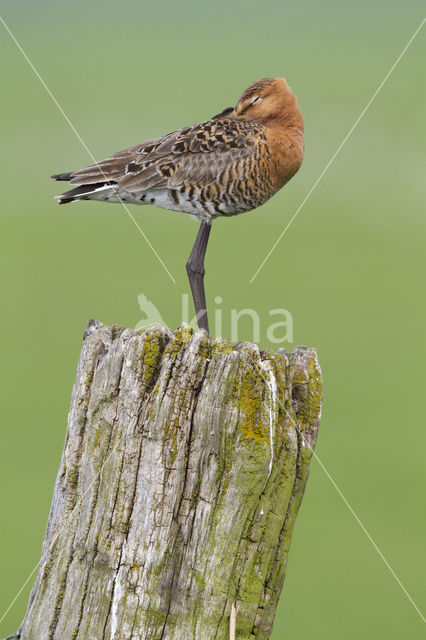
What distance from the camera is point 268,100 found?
4.46 meters

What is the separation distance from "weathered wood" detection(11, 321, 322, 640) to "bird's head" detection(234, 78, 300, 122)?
2159 mm

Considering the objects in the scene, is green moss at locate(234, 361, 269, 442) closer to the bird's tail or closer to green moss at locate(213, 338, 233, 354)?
green moss at locate(213, 338, 233, 354)

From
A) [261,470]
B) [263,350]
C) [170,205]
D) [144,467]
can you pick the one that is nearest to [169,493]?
[144,467]

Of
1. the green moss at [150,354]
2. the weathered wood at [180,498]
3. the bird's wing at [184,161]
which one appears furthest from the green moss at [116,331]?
the bird's wing at [184,161]

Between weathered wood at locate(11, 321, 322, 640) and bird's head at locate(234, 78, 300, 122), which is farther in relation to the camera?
bird's head at locate(234, 78, 300, 122)

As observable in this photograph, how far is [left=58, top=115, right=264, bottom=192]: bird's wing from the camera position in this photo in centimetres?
441

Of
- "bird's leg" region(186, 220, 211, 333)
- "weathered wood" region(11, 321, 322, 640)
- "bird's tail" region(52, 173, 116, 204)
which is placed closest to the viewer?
"weathered wood" region(11, 321, 322, 640)

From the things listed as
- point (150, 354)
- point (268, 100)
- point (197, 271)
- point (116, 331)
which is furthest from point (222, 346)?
point (268, 100)

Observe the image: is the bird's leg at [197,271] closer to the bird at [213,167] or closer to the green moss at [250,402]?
the bird at [213,167]

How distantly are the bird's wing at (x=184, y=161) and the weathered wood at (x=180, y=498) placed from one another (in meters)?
1.79

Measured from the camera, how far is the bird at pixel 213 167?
14.5 ft

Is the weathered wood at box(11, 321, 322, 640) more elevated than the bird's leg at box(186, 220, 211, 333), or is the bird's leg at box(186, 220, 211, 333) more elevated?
the bird's leg at box(186, 220, 211, 333)

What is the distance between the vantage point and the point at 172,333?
2.88 meters

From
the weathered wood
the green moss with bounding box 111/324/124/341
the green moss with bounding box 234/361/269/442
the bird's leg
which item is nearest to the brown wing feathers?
the bird's leg
